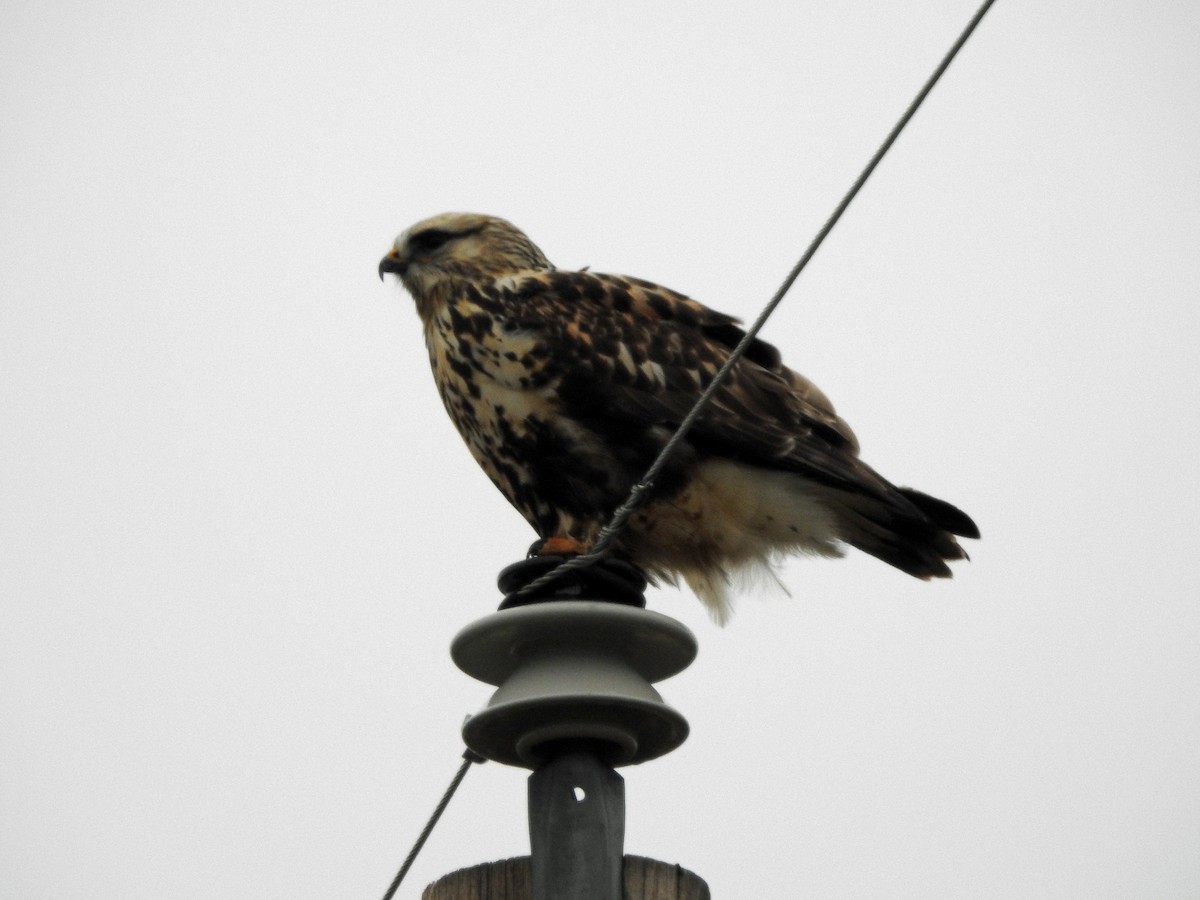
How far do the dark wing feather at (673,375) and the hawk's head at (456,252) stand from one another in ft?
0.68

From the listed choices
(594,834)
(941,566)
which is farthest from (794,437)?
(594,834)

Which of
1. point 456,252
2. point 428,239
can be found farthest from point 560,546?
point 428,239

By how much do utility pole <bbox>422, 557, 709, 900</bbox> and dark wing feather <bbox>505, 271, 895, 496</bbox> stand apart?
1260 mm

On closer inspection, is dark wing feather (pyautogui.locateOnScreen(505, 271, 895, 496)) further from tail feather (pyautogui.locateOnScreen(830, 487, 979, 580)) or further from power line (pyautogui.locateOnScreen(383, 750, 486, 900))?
power line (pyautogui.locateOnScreen(383, 750, 486, 900))

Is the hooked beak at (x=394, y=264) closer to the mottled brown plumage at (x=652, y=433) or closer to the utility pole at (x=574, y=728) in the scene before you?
the mottled brown plumage at (x=652, y=433)

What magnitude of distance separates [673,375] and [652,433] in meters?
0.23

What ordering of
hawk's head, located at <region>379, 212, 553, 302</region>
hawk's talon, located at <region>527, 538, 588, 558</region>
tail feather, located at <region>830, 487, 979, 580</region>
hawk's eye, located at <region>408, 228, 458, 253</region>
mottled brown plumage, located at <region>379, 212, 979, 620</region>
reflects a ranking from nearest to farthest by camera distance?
hawk's talon, located at <region>527, 538, 588, 558</region>
mottled brown plumage, located at <region>379, 212, 979, 620</region>
tail feather, located at <region>830, 487, 979, 580</region>
hawk's head, located at <region>379, 212, 553, 302</region>
hawk's eye, located at <region>408, 228, 458, 253</region>

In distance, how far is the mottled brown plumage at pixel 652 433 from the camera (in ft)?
13.3

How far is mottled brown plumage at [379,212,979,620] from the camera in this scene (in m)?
4.04

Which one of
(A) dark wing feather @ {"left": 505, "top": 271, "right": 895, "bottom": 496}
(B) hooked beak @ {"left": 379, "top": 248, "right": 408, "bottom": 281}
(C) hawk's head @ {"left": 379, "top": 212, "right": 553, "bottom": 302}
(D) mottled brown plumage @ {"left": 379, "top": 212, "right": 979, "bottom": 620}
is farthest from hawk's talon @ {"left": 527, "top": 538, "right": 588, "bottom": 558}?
(B) hooked beak @ {"left": 379, "top": 248, "right": 408, "bottom": 281}

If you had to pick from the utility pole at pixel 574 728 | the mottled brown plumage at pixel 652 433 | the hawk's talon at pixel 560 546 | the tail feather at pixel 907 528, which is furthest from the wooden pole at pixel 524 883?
the tail feather at pixel 907 528

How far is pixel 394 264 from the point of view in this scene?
15.2 ft

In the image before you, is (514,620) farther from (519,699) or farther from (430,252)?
(430,252)

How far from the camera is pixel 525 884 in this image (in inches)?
101
